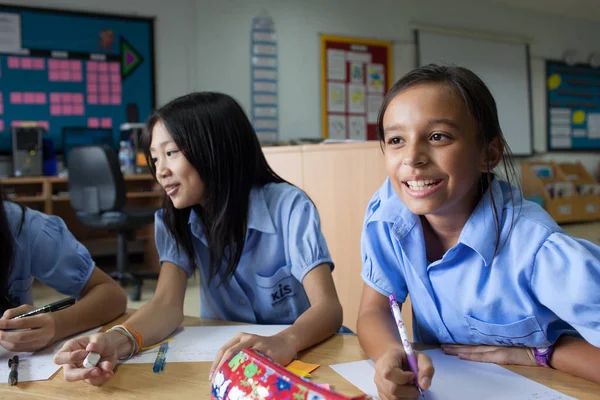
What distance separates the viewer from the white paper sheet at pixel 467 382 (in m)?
0.66

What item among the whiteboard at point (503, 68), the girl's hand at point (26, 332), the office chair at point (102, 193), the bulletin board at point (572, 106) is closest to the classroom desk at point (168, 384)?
the girl's hand at point (26, 332)

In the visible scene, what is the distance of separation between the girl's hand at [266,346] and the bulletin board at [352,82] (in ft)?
15.2

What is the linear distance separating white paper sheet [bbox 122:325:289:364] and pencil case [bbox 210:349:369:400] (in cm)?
20

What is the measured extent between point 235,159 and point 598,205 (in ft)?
21.5

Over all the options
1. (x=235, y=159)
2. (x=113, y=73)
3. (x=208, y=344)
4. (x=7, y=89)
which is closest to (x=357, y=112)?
(x=113, y=73)

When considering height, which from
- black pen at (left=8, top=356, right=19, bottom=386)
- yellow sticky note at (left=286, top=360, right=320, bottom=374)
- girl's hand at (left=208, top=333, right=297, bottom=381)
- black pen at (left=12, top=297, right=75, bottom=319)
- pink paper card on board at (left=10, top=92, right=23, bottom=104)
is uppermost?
pink paper card on board at (left=10, top=92, right=23, bottom=104)

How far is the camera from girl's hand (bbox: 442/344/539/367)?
2.55ft

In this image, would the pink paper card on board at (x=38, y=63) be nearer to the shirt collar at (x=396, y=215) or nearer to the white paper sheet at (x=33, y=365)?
the white paper sheet at (x=33, y=365)

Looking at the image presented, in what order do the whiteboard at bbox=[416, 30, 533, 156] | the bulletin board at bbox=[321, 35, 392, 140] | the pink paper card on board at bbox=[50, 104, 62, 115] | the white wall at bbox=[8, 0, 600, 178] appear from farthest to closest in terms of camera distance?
the whiteboard at bbox=[416, 30, 533, 156] → the bulletin board at bbox=[321, 35, 392, 140] → the white wall at bbox=[8, 0, 600, 178] → the pink paper card on board at bbox=[50, 104, 62, 115]

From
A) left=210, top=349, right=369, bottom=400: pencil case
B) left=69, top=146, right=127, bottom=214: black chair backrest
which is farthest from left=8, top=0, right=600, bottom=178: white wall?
left=210, top=349, right=369, bottom=400: pencil case

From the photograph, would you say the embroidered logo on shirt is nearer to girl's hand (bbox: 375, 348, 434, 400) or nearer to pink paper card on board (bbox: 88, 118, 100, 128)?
girl's hand (bbox: 375, 348, 434, 400)

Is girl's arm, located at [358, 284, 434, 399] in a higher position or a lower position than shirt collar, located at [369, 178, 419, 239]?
lower

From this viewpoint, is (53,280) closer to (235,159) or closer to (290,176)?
(235,159)

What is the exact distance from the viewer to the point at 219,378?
0.63 meters
